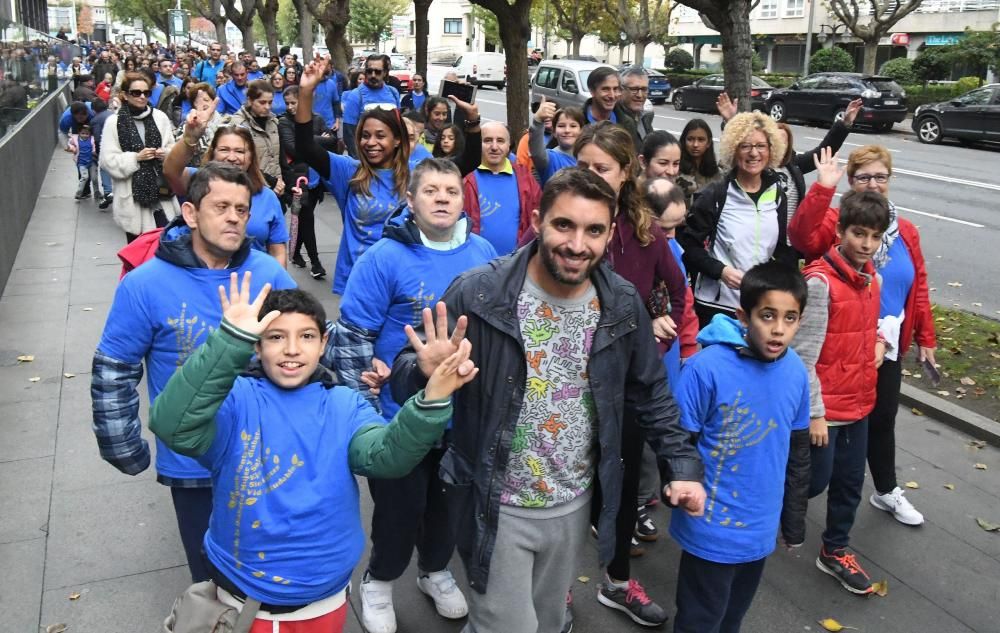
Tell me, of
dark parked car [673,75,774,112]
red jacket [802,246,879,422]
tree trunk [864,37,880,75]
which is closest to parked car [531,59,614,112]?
dark parked car [673,75,774,112]

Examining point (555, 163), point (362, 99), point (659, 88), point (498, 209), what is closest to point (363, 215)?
point (498, 209)

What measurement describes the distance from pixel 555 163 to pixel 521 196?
0.42 meters

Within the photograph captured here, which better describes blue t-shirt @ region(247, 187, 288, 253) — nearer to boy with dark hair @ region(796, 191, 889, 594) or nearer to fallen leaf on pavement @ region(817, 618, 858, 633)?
boy with dark hair @ region(796, 191, 889, 594)

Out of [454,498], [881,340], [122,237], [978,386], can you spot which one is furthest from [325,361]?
[122,237]

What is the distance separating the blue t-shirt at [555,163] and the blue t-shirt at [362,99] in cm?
554

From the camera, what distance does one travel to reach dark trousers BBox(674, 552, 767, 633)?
322 centimetres

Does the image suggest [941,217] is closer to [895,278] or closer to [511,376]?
[895,278]

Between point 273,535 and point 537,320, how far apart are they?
0.96 metres

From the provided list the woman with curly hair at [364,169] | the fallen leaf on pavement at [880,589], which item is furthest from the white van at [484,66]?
the fallen leaf on pavement at [880,589]

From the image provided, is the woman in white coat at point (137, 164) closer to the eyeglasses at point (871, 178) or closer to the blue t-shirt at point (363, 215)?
the blue t-shirt at point (363, 215)

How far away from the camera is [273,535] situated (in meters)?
2.56

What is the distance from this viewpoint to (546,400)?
107 inches

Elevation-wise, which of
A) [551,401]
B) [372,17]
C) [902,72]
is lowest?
[551,401]

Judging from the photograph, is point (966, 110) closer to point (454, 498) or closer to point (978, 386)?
point (978, 386)
